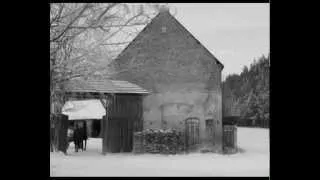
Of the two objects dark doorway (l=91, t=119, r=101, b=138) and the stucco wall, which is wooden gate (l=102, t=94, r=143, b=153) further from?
dark doorway (l=91, t=119, r=101, b=138)

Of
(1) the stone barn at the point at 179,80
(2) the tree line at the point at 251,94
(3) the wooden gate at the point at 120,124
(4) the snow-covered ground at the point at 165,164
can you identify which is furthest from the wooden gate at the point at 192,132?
(2) the tree line at the point at 251,94

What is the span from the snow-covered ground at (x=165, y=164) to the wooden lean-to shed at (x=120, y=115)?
110 cm

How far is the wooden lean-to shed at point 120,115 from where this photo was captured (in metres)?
25.8

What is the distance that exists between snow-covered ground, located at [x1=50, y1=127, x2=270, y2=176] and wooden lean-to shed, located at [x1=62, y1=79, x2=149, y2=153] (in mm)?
1096

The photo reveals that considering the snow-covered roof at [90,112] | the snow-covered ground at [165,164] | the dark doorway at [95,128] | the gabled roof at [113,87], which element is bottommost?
the snow-covered ground at [165,164]

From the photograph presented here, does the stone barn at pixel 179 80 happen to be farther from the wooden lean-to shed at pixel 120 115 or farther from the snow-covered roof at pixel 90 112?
the snow-covered roof at pixel 90 112

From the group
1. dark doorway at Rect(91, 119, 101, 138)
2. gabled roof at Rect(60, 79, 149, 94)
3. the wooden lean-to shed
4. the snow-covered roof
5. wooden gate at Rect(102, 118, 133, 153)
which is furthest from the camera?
dark doorway at Rect(91, 119, 101, 138)

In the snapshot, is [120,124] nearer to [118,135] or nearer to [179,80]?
[118,135]

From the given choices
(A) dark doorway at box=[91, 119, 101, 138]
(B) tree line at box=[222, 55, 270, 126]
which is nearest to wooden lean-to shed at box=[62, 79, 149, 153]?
(B) tree line at box=[222, 55, 270, 126]

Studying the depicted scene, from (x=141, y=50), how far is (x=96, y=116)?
15226mm

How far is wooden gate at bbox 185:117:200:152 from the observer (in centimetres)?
2781

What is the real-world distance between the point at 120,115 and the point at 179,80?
14.3 feet

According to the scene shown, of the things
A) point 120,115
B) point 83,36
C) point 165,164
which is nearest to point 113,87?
point 120,115

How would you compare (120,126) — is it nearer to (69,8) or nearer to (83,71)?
(83,71)
